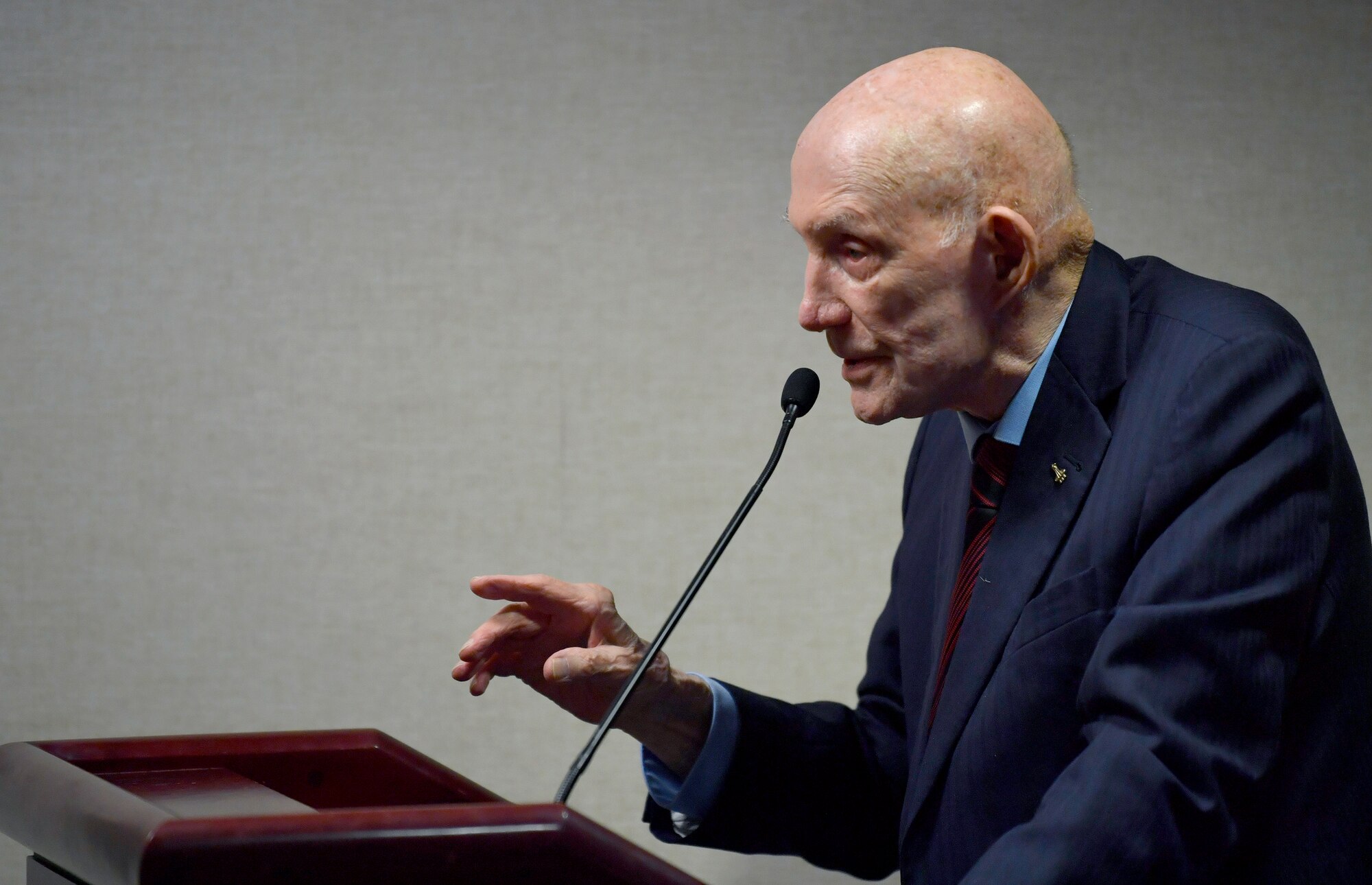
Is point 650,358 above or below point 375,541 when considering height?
above

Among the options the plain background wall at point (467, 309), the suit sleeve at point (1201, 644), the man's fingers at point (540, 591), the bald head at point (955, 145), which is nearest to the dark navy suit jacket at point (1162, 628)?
the suit sleeve at point (1201, 644)

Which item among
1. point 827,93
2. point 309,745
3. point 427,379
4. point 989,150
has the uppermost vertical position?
point 827,93

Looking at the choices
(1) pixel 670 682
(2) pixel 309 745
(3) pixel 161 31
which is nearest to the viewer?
(2) pixel 309 745

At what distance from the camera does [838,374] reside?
7.11ft

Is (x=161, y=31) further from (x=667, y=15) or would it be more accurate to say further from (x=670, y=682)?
(x=670, y=682)

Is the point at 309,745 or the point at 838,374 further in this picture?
the point at 838,374

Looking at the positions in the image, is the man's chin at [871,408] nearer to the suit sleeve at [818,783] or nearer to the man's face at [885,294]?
the man's face at [885,294]

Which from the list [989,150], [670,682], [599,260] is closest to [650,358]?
[599,260]

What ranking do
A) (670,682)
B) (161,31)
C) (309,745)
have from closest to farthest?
(309,745), (670,682), (161,31)

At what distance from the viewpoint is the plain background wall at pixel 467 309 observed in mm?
2109

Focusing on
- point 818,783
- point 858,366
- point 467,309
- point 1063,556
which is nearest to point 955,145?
point 858,366

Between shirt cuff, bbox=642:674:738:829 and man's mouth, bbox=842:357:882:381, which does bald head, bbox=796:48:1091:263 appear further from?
shirt cuff, bbox=642:674:738:829

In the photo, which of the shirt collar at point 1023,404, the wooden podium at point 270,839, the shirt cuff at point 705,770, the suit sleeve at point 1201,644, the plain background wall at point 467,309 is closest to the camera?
the wooden podium at point 270,839

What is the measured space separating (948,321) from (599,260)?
1.09m
